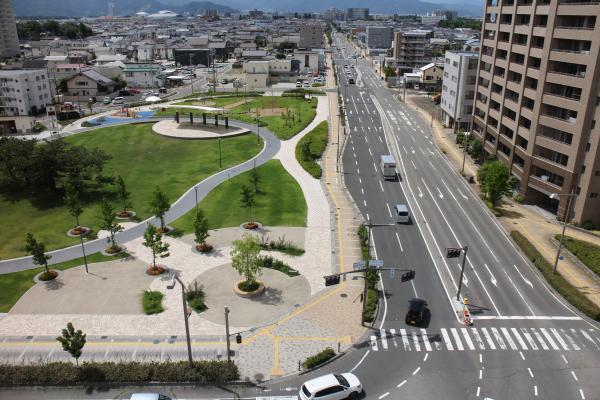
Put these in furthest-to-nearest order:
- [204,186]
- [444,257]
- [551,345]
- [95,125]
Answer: [95,125]
[204,186]
[444,257]
[551,345]

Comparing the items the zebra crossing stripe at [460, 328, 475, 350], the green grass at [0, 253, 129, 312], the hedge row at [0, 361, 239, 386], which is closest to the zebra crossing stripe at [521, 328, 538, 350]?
the zebra crossing stripe at [460, 328, 475, 350]

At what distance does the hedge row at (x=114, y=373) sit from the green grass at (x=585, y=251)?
3950 cm

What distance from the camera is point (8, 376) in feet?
108

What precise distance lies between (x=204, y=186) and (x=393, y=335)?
1676 inches

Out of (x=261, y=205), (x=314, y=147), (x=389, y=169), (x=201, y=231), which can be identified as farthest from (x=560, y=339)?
(x=314, y=147)

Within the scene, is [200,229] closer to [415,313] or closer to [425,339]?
[415,313]

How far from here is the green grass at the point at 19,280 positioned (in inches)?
1719

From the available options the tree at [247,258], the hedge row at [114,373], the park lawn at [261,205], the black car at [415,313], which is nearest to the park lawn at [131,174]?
the park lawn at [261,205]

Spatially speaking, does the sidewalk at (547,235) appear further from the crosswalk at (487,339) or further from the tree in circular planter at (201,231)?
the tree in circular planter at (201,231)

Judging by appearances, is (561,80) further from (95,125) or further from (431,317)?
(95,125)

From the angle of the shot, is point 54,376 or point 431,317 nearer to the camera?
point 54,376

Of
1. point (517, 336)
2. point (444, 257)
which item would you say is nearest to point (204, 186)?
point (444, 257)

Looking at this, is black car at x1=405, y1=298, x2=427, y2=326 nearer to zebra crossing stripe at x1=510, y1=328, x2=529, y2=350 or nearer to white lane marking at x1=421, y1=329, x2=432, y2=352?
white lane marking at x1=421, y1=329, x2=432, y2=352

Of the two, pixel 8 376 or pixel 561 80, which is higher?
pixel 561 80
